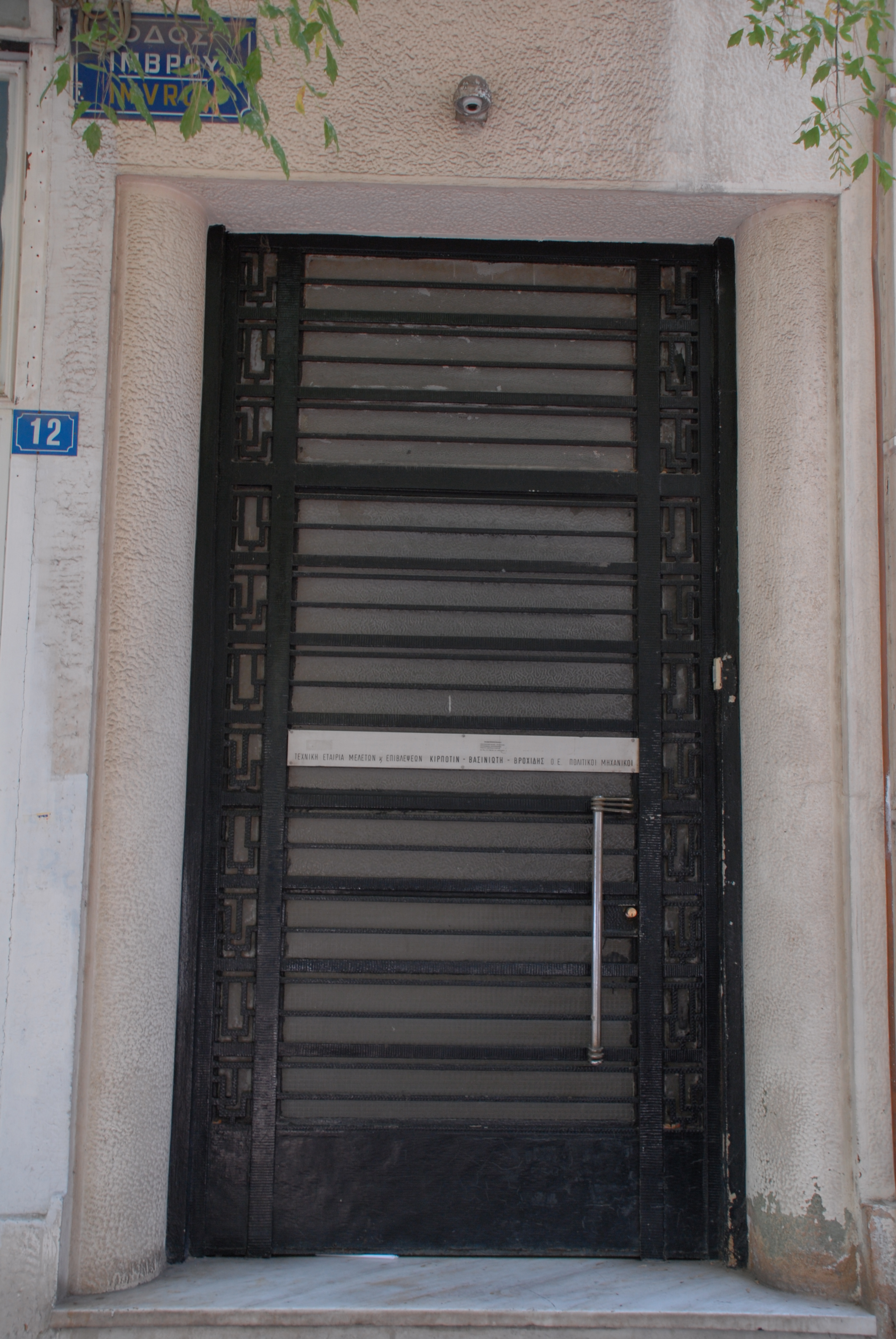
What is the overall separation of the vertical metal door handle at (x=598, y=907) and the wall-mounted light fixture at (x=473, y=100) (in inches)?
94.3

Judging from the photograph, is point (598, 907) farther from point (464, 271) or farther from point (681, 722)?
point (464, 271)

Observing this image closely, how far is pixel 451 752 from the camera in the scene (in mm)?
3600

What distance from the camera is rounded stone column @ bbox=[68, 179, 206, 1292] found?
3148 millimetres

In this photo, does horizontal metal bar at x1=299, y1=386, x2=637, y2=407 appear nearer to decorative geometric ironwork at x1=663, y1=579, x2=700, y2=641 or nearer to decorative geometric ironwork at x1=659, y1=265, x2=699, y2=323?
decorative geometric ironwork at x1=659, y1=265, x2=699, y2=323

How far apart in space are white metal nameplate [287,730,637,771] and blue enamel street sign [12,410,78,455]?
1.24m

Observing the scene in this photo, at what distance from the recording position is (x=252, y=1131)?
3.42 meters

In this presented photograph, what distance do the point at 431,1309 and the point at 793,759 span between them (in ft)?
6.72

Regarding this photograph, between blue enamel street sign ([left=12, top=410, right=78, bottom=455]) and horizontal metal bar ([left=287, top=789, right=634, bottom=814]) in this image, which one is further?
horizontal metal bar ([left=287, top=789, right=634, bottom=814])

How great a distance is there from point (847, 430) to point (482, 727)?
5.33 ft

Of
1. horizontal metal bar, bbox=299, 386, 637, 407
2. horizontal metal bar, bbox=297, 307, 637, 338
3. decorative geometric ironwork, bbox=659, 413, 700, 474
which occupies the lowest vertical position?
decorative geometric ironwork, bbox=659, 413, 700, 474

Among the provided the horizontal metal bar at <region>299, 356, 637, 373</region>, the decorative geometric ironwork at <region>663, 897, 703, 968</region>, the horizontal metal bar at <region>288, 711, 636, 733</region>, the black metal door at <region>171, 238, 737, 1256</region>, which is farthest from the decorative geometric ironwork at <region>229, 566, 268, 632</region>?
the decorative geometric ironwork at <region>663, 897, 703, 968</region>

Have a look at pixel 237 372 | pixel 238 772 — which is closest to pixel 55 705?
pixel 238 772

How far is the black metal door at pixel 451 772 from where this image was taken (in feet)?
11.3

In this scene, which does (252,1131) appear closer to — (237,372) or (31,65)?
(237,372)
